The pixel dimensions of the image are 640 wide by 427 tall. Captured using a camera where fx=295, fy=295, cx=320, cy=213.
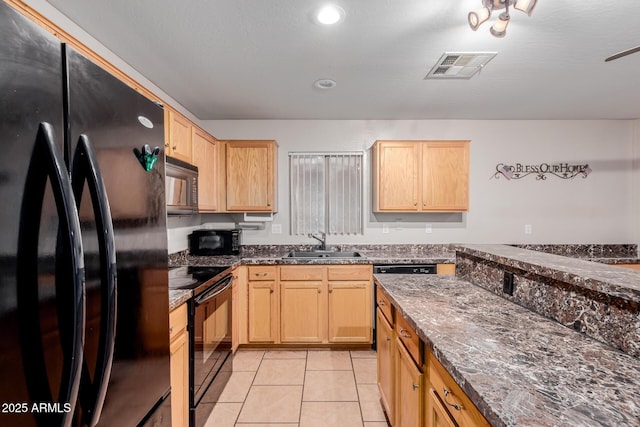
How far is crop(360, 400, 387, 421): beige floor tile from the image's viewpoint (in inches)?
79.7

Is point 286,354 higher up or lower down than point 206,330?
lower down

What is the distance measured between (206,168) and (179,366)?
193 centimetres

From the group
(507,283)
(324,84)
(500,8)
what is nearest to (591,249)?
(507,283)

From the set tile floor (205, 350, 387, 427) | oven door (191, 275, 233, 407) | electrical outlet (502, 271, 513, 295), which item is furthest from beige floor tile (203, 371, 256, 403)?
electrical outlet (502, 271, 513, 295)

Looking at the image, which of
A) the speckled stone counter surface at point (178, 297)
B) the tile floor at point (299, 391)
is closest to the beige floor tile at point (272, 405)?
the tile floor at point (299, 391)

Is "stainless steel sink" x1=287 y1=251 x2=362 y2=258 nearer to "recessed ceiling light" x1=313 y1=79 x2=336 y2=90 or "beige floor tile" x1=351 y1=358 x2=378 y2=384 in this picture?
"beige floor tile" x1=351 y1=358 x2=378 y2=384

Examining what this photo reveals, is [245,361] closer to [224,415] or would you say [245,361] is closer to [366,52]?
[224,415]

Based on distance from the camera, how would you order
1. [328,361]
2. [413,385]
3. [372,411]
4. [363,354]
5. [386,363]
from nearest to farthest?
[413,385] → [386,363] → [372,411] → [328,361] → [363,354]

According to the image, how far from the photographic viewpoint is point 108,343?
771mm

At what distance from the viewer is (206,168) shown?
118 inches

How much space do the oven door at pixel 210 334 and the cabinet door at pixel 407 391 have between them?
118cm

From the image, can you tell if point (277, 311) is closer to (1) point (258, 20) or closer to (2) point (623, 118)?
(1) point (258, 20)

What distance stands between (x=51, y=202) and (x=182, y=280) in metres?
1.45

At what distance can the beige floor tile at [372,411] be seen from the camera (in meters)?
2.03
